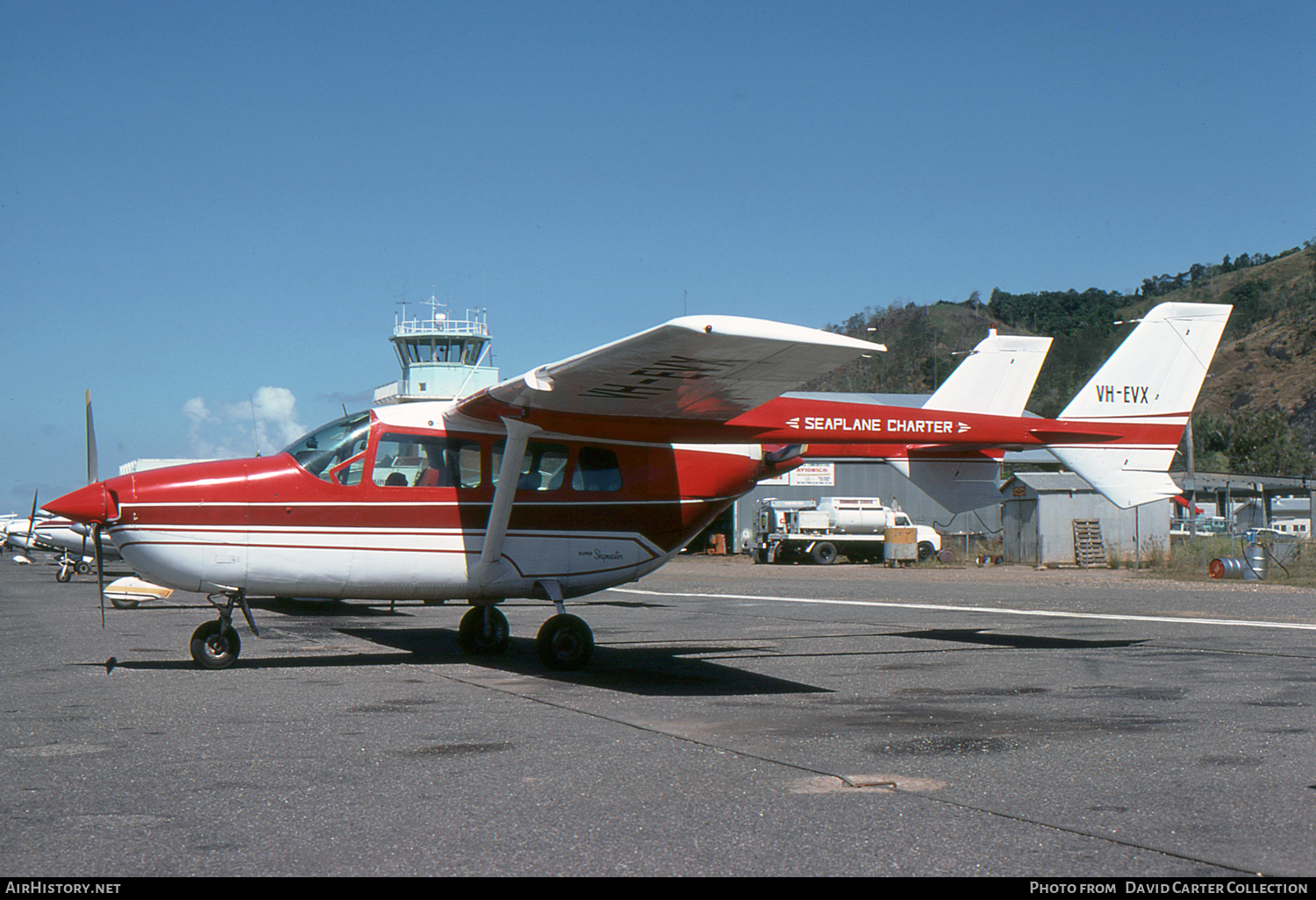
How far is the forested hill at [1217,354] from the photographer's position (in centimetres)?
7775

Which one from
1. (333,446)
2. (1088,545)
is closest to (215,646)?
(333,446)

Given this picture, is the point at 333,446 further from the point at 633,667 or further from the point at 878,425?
Answer: the point at 878,425

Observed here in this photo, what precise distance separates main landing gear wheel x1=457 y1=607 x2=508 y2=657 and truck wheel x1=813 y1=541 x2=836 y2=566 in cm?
2773

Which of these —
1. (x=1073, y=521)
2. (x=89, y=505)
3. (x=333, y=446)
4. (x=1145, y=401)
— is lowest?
(x=1073, y=521)

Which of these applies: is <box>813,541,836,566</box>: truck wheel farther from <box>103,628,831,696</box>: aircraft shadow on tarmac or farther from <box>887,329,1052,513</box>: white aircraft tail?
<box>103,628,831,696</box>: aircraft shadow on tarmac

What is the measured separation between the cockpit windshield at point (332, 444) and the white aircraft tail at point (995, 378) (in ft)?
24.0

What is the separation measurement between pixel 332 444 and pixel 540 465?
205 centimetres

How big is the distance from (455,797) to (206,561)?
5.31 metres

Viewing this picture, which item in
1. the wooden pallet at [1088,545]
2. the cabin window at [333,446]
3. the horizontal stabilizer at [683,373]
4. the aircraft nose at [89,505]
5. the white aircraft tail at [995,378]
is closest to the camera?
the horizontal stabilizer at [683,373]

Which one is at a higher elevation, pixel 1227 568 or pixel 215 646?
pixel 215 646

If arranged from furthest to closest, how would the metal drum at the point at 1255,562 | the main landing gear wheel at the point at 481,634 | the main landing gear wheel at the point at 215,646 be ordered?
the metal drum at the point at 1255,562, the main landing gear wheel at the point at 481,634, the main landing gear wheel at the point at 215,646

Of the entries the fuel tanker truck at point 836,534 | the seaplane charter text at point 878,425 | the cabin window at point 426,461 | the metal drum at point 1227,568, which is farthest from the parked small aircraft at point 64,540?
the metal drum at point 1227,568

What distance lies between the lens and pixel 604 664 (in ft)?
35.7

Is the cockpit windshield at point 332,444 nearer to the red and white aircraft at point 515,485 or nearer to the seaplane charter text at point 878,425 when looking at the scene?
the red and white aircraft at point 515,485
